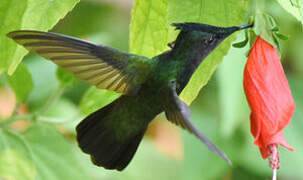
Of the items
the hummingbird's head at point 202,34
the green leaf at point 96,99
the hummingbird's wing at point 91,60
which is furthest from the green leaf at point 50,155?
the hummingbird's head at point 202,34

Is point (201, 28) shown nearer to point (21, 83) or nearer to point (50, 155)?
point (21, 83)

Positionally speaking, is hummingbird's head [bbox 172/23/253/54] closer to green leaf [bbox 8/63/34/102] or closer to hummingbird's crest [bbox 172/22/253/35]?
hummingbird's crest [bbox 172/22/253/35]

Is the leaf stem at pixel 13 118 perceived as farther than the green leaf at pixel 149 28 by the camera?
Yes

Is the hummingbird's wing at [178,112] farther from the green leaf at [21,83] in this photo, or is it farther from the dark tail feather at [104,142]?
the green leaf at [21,83]

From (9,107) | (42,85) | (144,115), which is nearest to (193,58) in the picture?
(144,115)

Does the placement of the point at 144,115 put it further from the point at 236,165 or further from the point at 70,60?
the point at 236,165

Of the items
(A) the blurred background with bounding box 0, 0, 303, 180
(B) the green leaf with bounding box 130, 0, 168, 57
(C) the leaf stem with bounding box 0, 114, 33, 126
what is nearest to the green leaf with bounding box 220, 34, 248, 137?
(A) the blurred background with bounding box 0, 0, 303, 180

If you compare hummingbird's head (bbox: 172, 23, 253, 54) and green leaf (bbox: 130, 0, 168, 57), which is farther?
green leaf (bbox: 130, 0, 168, 57)

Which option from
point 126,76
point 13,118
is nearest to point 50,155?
point 13,118
